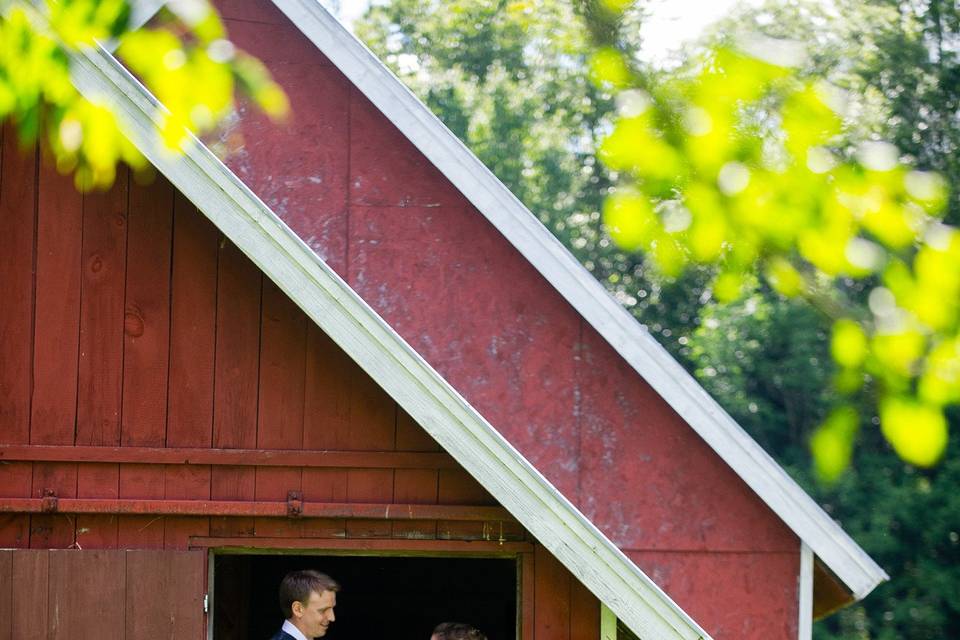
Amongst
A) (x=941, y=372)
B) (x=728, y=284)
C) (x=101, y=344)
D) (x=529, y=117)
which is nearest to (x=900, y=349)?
(x=941, y=372)

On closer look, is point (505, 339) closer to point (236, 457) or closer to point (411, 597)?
point (236, 457)

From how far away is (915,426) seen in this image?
271 centimetres

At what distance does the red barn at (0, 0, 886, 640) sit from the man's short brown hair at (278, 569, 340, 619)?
0.70 ft

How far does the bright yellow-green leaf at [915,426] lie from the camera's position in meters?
→ 2.72

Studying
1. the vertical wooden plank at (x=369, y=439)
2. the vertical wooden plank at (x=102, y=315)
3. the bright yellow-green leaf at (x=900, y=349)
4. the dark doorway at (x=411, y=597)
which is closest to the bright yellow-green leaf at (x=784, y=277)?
the bright yellow-green leaf at (x=900, y=349)

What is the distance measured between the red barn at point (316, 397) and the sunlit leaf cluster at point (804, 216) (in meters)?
1.52

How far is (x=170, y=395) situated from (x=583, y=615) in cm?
198

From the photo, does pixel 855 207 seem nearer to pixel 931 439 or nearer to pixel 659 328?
pixel 931 439

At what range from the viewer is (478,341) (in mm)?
4848

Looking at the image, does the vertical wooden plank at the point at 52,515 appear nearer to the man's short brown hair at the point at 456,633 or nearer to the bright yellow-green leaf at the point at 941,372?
the man's short brown hair at the point at 456,633

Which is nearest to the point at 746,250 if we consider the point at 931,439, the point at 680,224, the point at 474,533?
the point at 680,224

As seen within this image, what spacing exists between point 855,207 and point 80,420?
3.39 m

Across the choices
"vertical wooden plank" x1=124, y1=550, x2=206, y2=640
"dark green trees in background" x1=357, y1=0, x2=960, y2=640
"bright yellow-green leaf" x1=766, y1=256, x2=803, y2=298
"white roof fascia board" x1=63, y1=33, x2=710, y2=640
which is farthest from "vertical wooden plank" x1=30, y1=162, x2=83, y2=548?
"dark green trees in background" x1=357, y1=0, x2=960, y2=640

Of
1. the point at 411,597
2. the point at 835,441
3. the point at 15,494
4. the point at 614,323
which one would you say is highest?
the point at 614,323
